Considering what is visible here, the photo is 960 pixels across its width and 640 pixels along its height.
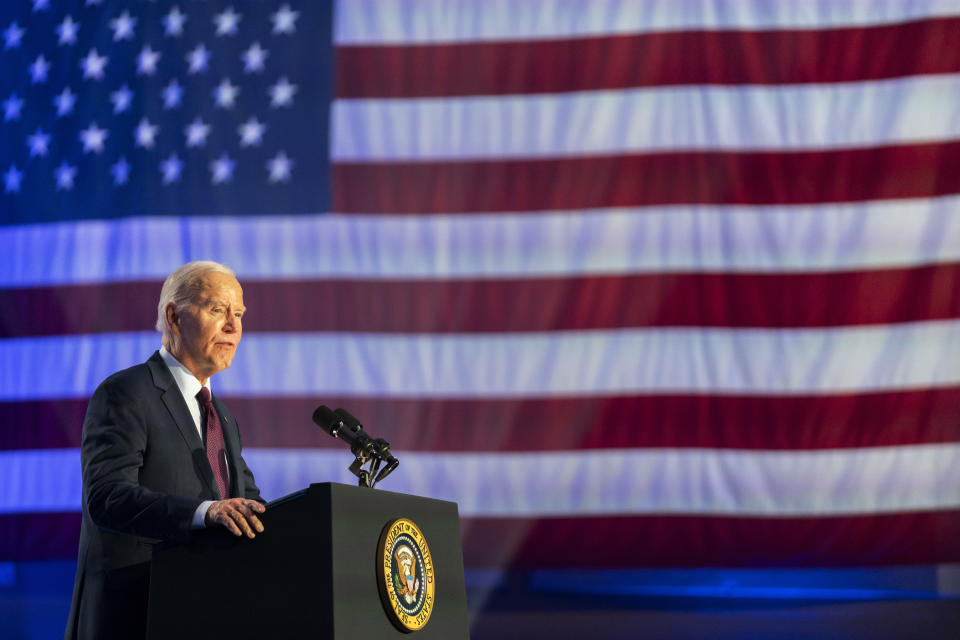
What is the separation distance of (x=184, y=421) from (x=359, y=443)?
365mm

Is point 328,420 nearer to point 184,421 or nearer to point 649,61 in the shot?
point 184,421

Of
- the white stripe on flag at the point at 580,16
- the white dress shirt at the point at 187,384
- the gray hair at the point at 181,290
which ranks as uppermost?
the white stripe on flag at the point at 580,16

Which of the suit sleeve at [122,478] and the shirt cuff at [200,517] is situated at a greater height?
the suit sleeve at [122,478]

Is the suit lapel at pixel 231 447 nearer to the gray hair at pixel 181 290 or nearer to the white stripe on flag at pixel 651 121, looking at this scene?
the gray hair at pixel 181 290

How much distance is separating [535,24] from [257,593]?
114 inches

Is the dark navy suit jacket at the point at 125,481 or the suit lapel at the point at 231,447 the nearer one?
the dark navy suit jacket at the point at 125,481

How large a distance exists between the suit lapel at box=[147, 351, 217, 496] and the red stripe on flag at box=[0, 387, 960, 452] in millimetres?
1770

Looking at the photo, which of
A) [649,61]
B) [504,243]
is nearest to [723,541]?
[504,243]

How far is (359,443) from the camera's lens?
1.61 metres

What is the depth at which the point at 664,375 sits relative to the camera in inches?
135

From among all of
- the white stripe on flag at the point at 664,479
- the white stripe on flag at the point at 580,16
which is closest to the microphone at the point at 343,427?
the white stripe on flag at the point at 664,479

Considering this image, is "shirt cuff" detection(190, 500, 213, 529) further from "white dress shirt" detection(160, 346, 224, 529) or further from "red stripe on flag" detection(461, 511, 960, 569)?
"red stripe on flag" detection(461, 511, 960, 569)

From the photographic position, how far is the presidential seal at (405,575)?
1.43 metres

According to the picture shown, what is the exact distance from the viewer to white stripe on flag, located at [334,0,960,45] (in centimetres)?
359
